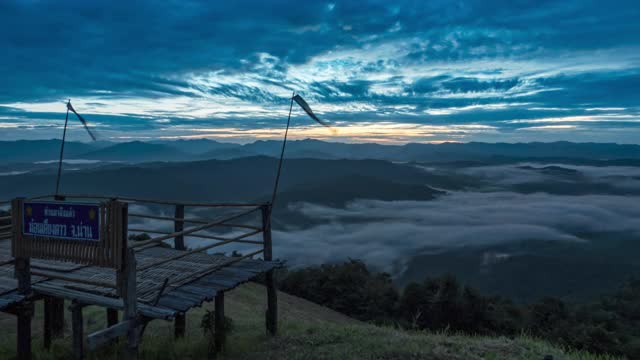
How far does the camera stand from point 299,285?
46438 mm

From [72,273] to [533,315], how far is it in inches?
1581

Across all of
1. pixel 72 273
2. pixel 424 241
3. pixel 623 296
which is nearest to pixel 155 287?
pixel 72 273

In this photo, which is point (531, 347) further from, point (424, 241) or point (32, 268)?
point (424, 241)

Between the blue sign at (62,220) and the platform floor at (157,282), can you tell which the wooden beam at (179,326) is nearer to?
the platform floor at (157,282)

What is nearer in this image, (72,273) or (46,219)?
(46,219)

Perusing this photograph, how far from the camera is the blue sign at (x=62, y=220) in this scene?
680 centimetres

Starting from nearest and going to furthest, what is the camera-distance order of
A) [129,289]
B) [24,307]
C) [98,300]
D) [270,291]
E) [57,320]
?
[129,289] → [98,300] → [24,307] → [270,291] → [57,320]

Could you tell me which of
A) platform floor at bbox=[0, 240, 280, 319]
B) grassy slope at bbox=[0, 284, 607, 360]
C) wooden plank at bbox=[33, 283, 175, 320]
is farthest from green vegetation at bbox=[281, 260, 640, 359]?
wooden plank at bbox=[33, 283, 175, 320]

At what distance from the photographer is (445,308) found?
37281 mm

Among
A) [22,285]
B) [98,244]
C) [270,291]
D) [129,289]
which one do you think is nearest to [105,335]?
[129,289]

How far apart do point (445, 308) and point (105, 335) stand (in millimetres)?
34411

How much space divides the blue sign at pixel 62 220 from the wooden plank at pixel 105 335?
4.67 ft

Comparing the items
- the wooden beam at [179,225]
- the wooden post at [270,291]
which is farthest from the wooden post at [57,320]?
the wooden post at [270,291]

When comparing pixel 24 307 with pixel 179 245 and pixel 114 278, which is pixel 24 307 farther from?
pixel 179 245
